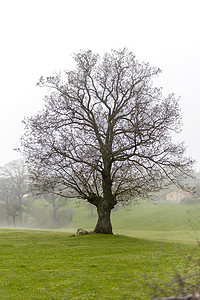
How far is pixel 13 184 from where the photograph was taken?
7412 cm

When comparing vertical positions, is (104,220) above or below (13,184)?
below

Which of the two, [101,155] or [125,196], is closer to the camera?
[101,155]

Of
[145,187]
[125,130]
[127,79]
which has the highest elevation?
[127,79]

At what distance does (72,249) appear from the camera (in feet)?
64.8

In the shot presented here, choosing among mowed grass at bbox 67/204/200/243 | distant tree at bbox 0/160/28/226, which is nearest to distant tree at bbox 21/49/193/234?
mowed grass at bbox 67/204/200/243

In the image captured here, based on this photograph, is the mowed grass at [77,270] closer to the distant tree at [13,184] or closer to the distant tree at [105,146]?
the distant tree at [105,146]

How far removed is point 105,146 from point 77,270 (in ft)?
44.0

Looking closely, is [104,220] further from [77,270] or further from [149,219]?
[149,219]

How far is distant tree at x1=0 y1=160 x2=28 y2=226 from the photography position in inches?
2872

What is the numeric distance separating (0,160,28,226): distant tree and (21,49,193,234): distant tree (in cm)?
4725

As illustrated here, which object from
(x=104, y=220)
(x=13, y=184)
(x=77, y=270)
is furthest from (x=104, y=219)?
(x=13, y=184)

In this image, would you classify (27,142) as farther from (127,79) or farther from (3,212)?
(3,212)

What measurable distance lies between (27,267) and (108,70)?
2038 cm

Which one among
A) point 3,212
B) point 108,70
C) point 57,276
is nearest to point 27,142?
point 108,70
